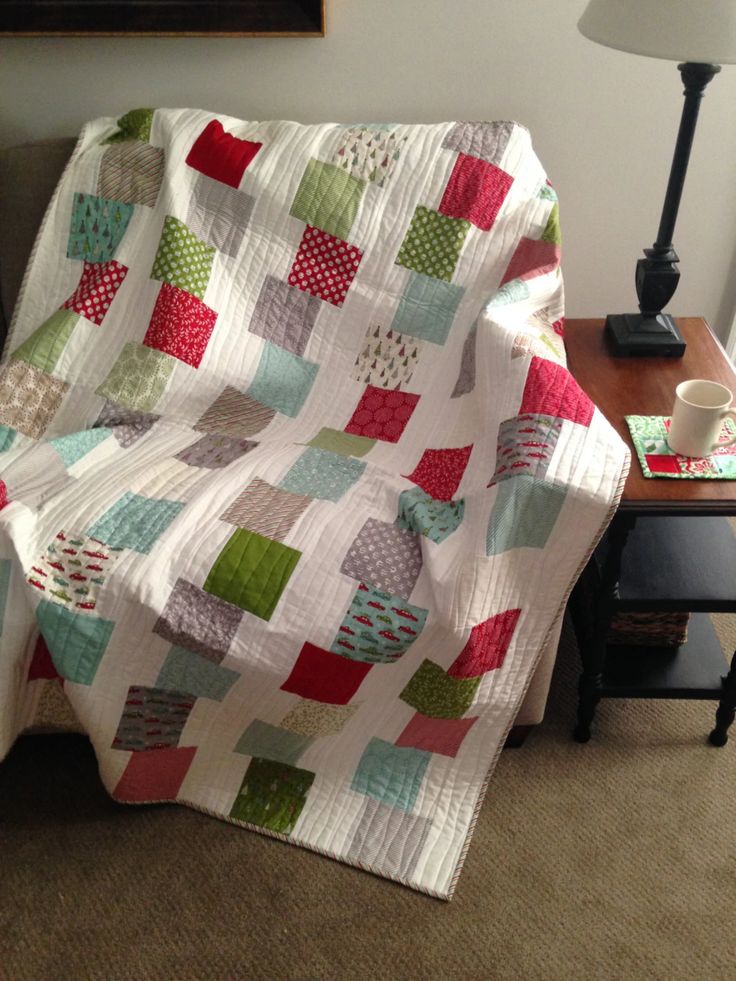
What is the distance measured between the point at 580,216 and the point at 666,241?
0.38 meters

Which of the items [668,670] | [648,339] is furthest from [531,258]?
[668,670]

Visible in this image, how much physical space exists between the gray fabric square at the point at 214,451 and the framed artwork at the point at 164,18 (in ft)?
2.39

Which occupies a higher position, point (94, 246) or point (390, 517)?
point (94, 246)

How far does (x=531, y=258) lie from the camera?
1.52m

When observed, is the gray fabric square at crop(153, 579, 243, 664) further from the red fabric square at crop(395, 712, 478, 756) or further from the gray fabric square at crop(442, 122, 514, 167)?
the gray fabric square at crop(442, 122, 514, 167)

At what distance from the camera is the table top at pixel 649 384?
4.24ft

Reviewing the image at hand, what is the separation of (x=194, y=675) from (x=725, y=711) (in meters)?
0.84

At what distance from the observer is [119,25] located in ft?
5.34

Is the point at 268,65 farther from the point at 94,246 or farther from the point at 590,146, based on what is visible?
the point at 590,146

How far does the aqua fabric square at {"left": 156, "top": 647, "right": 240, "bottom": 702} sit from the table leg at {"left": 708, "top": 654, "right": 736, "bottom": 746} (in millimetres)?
773

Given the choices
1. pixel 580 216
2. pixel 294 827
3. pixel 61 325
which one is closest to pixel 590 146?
pixel 580 216

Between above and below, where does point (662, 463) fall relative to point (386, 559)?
above

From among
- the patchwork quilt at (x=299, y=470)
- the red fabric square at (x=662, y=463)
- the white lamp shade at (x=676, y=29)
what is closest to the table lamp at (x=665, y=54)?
the white lamp shade at (x=676, y=29)

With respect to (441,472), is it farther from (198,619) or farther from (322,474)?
(198,619)
